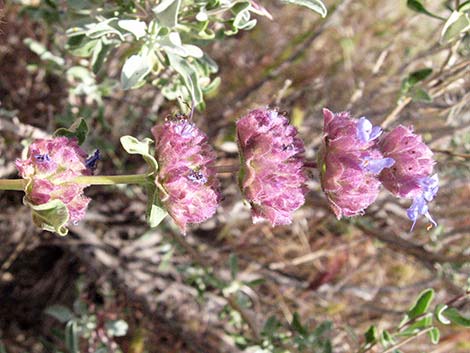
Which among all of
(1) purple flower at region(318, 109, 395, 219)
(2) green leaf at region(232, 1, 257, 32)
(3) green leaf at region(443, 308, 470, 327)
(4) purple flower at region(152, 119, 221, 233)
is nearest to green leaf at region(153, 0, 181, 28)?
(2) green leaf at region(232, 1, 257, 32)

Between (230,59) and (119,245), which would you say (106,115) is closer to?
(119,245)

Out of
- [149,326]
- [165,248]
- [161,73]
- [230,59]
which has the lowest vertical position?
[149,326]

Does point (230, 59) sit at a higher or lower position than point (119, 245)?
higher

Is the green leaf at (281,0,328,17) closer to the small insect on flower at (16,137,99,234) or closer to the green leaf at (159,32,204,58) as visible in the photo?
the green leaf at (159,32,204,58)

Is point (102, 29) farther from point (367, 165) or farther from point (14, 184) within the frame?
point (367, 165)

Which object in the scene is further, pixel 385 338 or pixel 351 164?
pixel 385 338

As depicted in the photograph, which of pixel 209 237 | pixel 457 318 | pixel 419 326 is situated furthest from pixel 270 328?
pixel 209 237

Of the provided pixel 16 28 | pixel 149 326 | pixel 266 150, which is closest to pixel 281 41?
pixel 16 28
